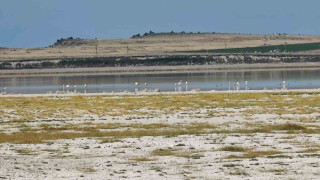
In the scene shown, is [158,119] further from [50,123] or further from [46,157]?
[46,157]

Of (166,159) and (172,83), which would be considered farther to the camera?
(172,83)

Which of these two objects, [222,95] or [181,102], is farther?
[222,95]

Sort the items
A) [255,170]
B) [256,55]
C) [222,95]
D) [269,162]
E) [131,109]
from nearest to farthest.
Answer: [255,170], [269,162], [131,109], [222,95], [256,55]

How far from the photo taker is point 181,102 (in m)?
58.7

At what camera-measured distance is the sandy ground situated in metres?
23.7

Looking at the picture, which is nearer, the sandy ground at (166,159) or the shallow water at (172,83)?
the sandy ground at (166,159)

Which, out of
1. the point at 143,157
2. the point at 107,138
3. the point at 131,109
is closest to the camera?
the point at 143,157

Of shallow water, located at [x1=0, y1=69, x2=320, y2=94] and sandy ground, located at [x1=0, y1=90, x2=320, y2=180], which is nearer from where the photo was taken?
sandy ground, located at [x1=0, y1=90, x2=320, y2=180]

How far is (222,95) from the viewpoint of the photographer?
6581cm

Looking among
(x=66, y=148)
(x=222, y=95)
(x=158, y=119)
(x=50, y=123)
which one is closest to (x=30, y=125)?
(x=50, y=123)

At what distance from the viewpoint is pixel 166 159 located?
89.5ft

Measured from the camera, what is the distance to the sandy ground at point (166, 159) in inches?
932

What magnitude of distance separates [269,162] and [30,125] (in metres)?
18.9

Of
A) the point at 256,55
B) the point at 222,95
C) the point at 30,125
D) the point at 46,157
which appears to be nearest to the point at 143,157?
the point at 46,157
